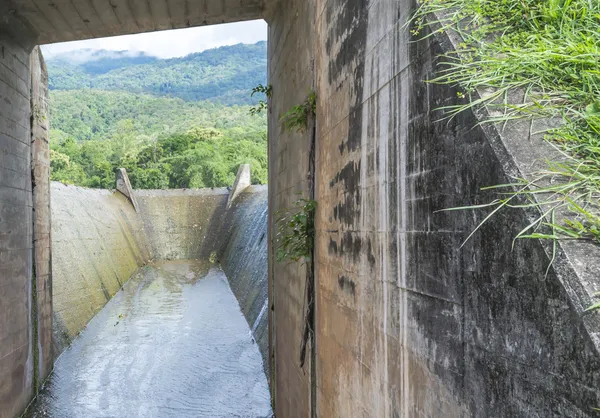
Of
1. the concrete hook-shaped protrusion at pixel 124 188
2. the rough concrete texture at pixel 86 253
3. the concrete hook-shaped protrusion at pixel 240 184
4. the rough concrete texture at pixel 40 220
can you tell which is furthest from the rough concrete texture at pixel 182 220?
the rough concrete texture at pixel 40 220

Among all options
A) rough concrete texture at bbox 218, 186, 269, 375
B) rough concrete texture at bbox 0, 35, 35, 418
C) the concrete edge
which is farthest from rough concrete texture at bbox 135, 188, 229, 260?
the concrete edge

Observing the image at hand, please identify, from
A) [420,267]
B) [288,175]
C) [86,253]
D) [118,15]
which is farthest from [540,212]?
[86,253]

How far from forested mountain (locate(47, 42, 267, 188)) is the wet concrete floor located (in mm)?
11293

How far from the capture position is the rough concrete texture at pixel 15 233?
6.73 meters

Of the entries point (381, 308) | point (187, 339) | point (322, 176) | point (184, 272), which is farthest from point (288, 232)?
point (184, 272)

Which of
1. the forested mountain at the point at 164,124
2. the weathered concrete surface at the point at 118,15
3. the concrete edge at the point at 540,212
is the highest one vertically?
the forested mountain at the point at 164,124

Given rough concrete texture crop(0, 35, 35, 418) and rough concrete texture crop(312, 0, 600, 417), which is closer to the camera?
rough concrete texture crop(312, 0, 600, 417)

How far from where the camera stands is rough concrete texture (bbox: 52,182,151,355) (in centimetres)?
1194

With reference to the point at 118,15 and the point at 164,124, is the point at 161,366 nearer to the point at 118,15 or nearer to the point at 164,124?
the point at 118,15

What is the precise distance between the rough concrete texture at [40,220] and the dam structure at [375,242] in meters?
0.07

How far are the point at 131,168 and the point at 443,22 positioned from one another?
42446 mm

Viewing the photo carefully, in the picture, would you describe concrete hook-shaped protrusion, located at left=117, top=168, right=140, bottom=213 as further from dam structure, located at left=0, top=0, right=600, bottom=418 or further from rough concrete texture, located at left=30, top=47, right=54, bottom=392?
dam structure, located at left=0, top=0, right=600, bottom=418

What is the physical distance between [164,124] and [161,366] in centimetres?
8097

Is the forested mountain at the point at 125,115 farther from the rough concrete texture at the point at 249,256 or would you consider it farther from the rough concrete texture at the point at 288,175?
the rough concrete texture at the point at 288,175
